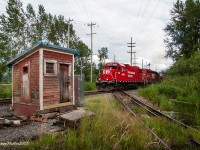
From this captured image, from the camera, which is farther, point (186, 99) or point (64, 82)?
point (186, 99)

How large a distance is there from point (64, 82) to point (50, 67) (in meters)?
1.24

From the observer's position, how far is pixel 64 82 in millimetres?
11875

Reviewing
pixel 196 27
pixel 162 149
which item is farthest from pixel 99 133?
pixel 196 27

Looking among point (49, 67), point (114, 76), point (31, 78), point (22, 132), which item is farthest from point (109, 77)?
point (22, 132)

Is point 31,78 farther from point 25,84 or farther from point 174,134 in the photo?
point 174,134

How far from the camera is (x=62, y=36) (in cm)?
5794

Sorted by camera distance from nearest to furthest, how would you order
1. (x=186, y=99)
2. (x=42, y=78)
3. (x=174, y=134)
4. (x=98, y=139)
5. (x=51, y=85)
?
(x=98, y=139) < (x=174, y=134) < (x=42, y=78) < (x=51, y=85) < (x=186, y=99)

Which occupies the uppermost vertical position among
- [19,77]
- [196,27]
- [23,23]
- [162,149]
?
[23,23]

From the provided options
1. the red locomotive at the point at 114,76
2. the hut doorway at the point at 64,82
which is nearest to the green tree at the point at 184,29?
the red locomotive at the point at 114,76

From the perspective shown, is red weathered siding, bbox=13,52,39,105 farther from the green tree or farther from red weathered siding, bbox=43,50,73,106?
the green tree

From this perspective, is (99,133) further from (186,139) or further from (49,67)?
(49,67)

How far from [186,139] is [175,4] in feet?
126

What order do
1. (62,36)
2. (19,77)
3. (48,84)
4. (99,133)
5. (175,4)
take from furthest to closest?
1. (62,36)
2. (175,4)
3. (19,77)
4. (48,84)
5. (99,133)

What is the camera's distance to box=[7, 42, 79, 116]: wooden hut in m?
10.5
